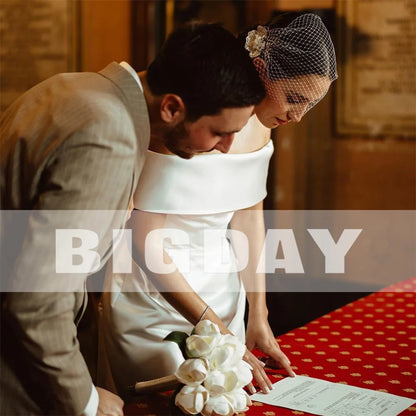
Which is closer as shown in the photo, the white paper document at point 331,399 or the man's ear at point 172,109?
the man's ear at point 172,109

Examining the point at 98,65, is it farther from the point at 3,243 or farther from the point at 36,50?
the point at 3,243

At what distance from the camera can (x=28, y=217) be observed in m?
1.43

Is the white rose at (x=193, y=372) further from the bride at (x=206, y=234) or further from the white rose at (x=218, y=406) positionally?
the bride at (x=206, y=234)

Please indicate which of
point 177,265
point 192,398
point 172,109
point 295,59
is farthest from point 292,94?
point 192,398

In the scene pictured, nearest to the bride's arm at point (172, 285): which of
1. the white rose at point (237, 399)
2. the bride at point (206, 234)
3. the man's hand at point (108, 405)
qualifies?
the bride at point (206, 234)

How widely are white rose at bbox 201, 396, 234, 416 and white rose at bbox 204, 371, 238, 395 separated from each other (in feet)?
0.05

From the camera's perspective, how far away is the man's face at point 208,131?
1.52 m

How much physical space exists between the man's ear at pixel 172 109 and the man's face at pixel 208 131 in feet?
0.05

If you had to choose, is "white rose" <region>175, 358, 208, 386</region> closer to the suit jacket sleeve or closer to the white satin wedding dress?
the suit jacket sleeve

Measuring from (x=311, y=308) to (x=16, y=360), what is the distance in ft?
14.2

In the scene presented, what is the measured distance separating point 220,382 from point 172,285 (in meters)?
0.56

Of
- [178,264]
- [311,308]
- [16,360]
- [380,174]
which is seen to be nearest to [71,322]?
[16,360]

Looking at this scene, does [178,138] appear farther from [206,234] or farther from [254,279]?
[254,279]

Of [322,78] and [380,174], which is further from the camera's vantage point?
[380,174]
